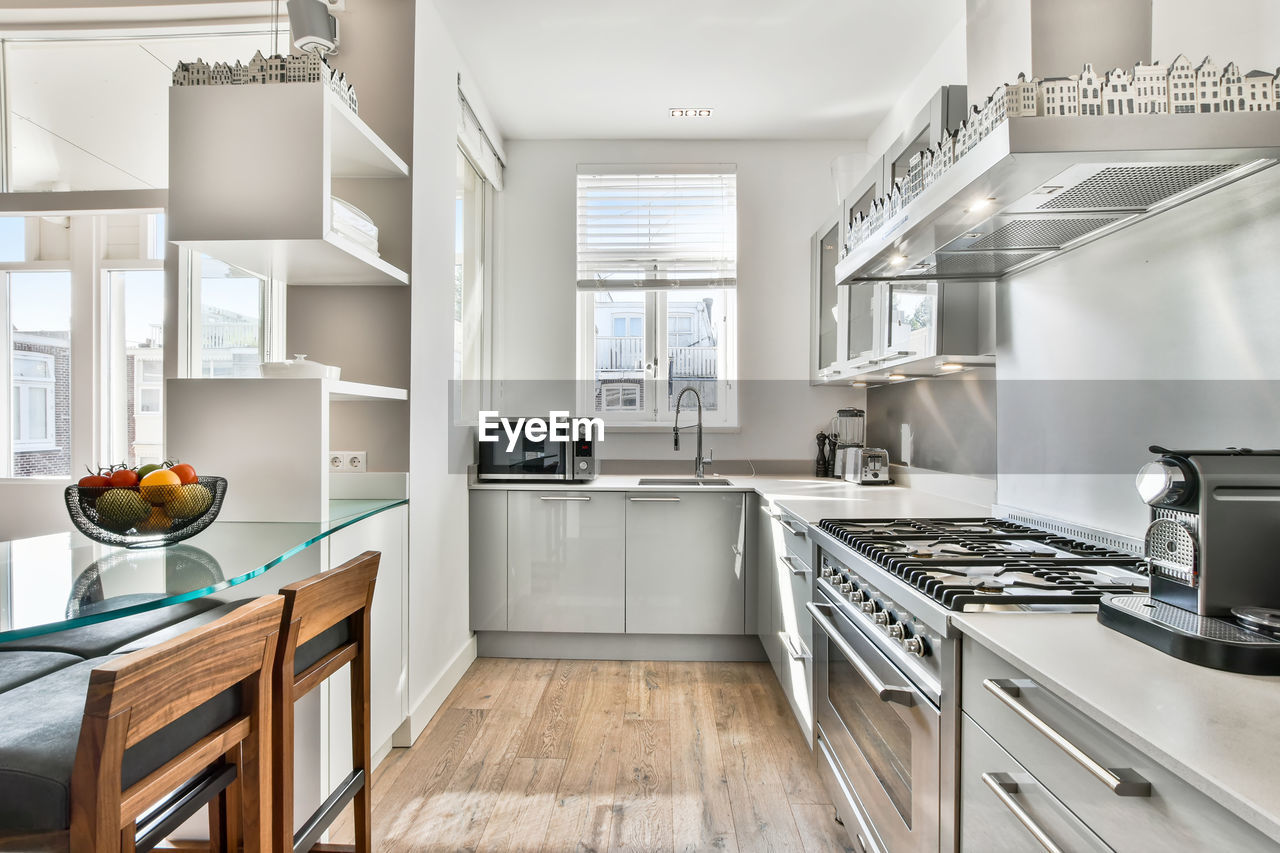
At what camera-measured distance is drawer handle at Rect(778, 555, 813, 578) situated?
2.15 m

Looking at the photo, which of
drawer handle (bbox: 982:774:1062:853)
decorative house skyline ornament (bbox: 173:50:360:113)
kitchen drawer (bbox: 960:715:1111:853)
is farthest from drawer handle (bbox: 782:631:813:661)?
decorative house skyline ornament (bbox: 173:50:360:113)

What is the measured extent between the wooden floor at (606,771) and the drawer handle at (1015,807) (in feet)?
3.35

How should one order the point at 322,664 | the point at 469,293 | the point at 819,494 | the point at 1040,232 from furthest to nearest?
1. the point at 469,293
2. the point at 819,494
3. the point at 1040,232
4. the point at 322,664

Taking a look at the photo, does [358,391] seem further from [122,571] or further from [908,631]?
[908,631]

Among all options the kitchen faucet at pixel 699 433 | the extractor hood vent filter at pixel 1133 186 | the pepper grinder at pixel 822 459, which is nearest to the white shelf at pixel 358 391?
the kitchen faucet at pixel 699 433

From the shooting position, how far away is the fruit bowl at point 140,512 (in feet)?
4.53

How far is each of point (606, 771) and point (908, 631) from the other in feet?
4.36

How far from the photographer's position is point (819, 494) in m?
2.82

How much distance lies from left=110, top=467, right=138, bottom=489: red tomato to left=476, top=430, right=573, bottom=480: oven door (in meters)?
1.80

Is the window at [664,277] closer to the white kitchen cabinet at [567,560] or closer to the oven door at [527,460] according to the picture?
the oven door at [527,460]

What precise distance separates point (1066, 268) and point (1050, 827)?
5.01ft

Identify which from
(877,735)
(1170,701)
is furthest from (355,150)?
(1170,701)

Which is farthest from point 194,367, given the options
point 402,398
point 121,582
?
point 121,582

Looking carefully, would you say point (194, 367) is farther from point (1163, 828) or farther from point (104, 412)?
point (1163, 828)
